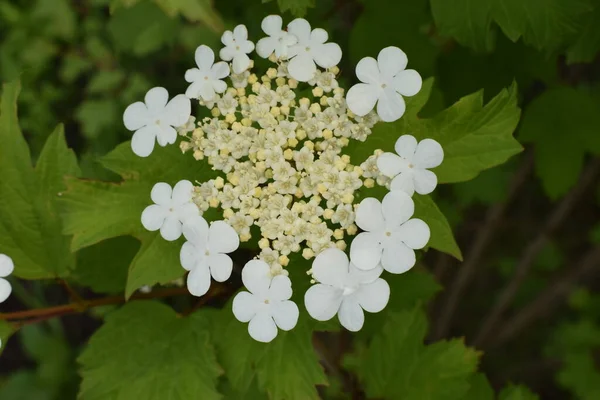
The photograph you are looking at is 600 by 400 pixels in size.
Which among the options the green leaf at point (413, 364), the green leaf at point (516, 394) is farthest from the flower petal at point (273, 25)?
the green leaf at point (516, 394)

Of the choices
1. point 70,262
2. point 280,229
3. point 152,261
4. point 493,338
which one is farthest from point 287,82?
point 493,338

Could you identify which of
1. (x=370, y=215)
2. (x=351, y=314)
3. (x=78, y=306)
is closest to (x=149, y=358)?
(x=78, y=306)

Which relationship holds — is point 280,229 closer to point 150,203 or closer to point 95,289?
point 150,203

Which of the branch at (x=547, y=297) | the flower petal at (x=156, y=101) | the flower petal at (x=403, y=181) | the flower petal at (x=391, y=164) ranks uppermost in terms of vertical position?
the flower petal at (x=391, y=164)

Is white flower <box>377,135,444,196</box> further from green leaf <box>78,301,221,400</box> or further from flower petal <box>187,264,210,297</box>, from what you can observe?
green leaf <box>78,301,221,400</box>

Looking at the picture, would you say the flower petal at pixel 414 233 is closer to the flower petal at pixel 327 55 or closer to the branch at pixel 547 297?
the flower petal at pixel 327 55

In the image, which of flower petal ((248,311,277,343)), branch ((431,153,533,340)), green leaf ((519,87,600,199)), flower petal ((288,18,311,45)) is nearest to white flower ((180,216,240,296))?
flower petal ((248,311,277,343))
